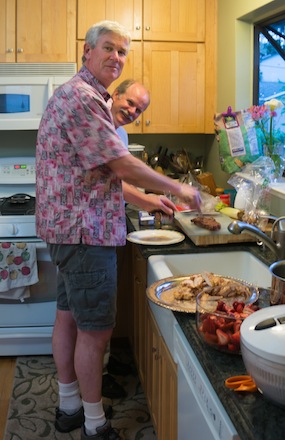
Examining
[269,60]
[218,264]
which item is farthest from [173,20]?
[218,264]

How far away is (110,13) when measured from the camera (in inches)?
127

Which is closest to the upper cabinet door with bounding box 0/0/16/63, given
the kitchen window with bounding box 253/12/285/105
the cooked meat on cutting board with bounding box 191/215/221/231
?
the kitchen window with bounding box 253/12/285/105

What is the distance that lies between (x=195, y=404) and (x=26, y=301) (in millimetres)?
1943

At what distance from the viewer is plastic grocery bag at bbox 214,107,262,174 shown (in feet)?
8.95

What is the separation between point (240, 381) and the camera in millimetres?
1062

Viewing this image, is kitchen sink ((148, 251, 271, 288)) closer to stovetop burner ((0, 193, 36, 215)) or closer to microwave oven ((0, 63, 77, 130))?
stovetop burner ((0, 193, 36, 215))

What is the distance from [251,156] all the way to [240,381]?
184 cm

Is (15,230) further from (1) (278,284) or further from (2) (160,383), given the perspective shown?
(1) (278,284)

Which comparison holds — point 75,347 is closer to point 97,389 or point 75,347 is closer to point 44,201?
point 97,389

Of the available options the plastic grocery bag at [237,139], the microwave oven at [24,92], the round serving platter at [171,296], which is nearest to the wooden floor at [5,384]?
the round serving platter at [171,296]

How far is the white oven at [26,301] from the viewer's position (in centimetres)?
295

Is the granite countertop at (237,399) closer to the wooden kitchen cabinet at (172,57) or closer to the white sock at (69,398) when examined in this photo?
the white sock at (69,398)

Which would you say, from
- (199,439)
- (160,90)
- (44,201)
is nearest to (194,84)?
(160,90)

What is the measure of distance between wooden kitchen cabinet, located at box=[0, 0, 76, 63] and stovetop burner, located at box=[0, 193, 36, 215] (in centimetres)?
82
